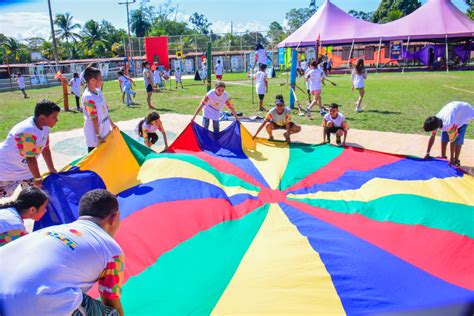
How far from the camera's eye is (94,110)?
4.58 m

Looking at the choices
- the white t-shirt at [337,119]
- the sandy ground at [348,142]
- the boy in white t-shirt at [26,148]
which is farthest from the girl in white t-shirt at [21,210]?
the white t-shirt at [337,119]

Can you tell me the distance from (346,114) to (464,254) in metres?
7.61

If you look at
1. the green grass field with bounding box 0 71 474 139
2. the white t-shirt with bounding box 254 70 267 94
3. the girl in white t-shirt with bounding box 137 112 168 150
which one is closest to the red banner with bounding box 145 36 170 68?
the green grass field with bounding box 0 71 474 139

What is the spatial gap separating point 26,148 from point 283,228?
2.65 meters

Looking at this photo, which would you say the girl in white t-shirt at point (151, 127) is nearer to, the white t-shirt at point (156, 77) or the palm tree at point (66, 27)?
the white t-shirt at point (156, 77)

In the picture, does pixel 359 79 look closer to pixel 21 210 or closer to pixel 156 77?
pixel 21 210

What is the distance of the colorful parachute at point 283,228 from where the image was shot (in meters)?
2.64

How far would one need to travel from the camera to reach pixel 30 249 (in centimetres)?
163

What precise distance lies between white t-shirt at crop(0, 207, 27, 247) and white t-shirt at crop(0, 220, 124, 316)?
67 centimetres

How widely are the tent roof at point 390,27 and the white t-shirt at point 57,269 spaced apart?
2666 centimetres

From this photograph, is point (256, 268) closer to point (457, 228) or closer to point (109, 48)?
point (457, 228)

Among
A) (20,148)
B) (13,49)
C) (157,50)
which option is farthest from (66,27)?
(20,148)

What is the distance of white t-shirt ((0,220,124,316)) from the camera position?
152cm

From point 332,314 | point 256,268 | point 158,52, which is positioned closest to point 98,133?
point 256,268
